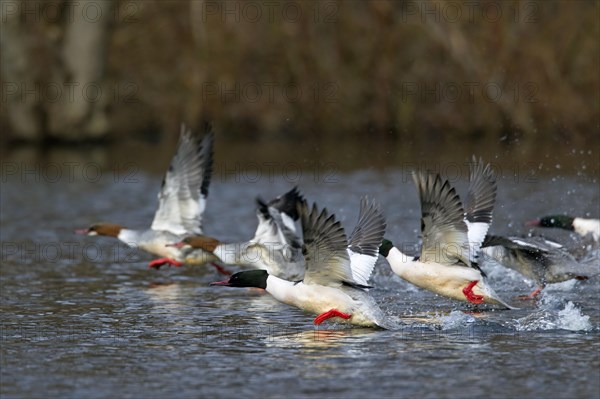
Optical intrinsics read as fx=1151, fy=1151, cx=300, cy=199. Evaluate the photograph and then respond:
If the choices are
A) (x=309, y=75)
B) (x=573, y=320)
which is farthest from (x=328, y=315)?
(x=309, y=75)

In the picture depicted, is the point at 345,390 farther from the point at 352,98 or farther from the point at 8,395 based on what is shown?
the point at 352,98

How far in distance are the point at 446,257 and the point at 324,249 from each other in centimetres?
154

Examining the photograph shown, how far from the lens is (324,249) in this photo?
27.2ft

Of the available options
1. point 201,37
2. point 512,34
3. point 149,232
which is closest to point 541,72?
point 512,34

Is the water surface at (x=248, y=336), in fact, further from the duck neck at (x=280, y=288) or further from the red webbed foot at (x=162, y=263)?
the duck neck at (x=280, y=288)

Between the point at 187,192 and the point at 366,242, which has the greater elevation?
the point at 187,192

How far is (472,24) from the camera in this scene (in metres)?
26.9

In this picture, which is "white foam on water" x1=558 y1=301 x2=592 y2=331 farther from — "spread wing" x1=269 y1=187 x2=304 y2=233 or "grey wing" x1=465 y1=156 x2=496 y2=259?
"spread wing" x1=269 y1=187 x2=304 y2=233

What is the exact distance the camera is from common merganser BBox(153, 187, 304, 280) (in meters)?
10.9

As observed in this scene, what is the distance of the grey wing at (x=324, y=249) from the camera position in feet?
26.7

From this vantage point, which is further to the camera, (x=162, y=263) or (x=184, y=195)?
Answer: (x=184, y=195)

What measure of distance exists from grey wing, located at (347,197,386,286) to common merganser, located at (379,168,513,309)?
38 cm

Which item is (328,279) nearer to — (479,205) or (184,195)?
(479,205)

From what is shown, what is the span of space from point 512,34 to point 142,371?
2075 cm
